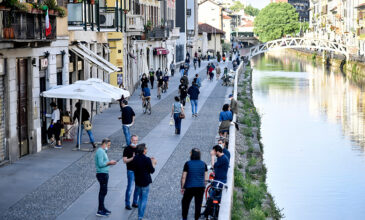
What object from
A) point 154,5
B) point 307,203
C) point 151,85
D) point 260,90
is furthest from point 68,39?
point 260,90

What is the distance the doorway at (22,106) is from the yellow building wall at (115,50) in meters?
16.3

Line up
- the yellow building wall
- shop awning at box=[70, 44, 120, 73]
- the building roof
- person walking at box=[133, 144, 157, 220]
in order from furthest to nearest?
1. the building roof
2. the yellow building wall
3. shop awning at box=[70, 44, 120, 73]
4. person walking at box=[133, 144, 157, 220]

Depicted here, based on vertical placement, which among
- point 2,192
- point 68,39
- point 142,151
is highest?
point 68,39

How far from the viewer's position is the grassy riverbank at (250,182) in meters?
16.3

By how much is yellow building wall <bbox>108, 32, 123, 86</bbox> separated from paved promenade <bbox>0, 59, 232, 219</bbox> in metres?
8.64

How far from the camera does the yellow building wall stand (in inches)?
1489

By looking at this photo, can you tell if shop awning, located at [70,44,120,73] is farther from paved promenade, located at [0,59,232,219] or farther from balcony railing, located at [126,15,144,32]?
balcony railing, located at [126,15,144,32]

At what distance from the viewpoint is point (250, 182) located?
1970 cm

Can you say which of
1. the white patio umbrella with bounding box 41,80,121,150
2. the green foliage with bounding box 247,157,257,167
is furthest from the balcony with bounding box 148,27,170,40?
the white patio umbrella with bounding box 41,80,121,150

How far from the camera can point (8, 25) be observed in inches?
719

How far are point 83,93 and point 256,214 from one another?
783cm

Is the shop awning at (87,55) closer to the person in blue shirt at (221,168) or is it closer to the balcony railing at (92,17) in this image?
the balcony railing at (92,17)

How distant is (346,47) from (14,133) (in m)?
79.9

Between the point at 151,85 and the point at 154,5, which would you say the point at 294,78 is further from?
the point at 151,85
